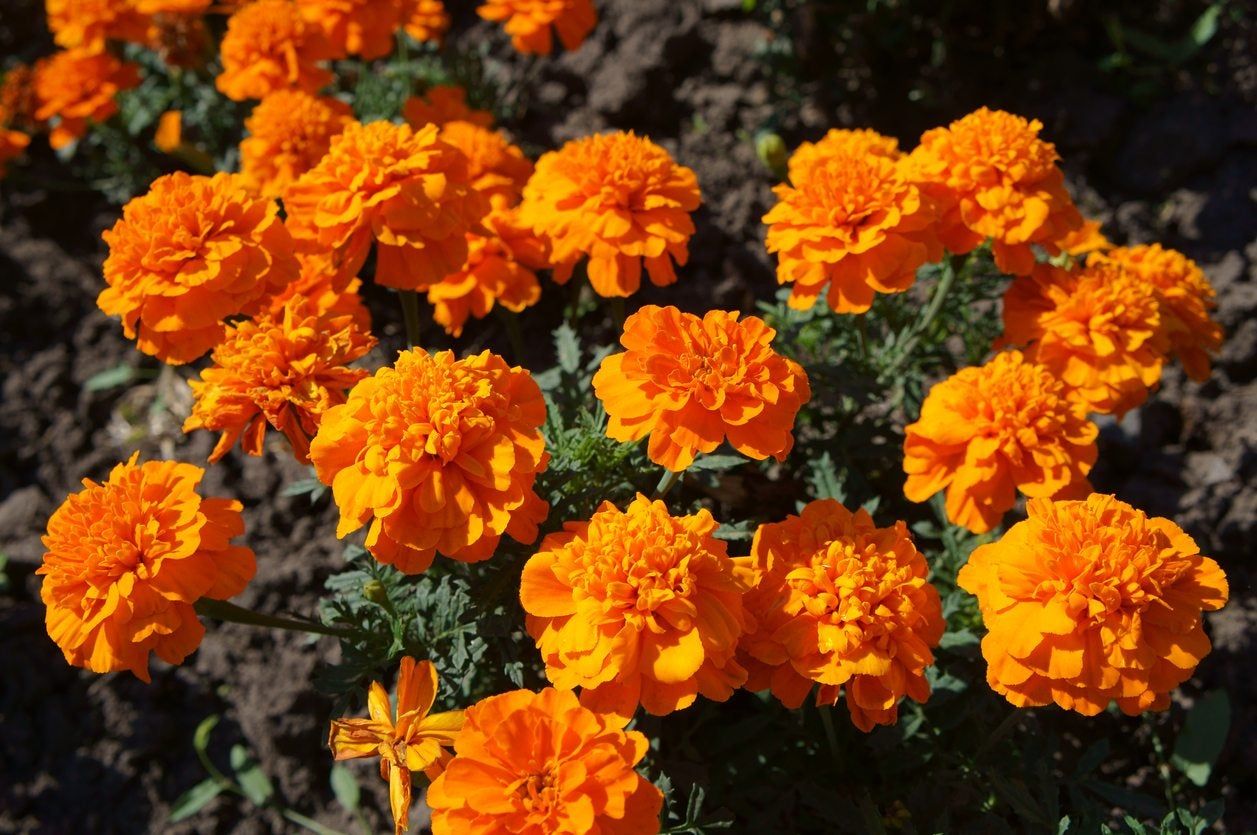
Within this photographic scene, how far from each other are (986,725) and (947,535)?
403mm

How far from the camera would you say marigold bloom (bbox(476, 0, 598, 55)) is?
9.32ft

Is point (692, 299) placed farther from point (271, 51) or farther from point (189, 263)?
point (189, 263)

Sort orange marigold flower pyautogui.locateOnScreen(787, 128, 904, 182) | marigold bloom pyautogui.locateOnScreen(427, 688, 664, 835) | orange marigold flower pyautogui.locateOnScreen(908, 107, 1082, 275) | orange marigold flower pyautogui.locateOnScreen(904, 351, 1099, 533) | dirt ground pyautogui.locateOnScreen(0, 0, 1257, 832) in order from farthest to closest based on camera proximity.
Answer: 1. dirt ground pyautogui.locateOnScreen(0, 0, 1257, 832)
2. orange marigold flower pyautogui.locateOnScreen(787, 128, 904, 182)
3. orange marigold flower pyautogui.locateOnScreen(908, 107, 1082, 275)
4. orange marigold flower pyautogui.locateOnScreen(904, 351, 1099, 533)
5. marigold bloom pyautogui.locateOnScreen(427, 688, 664, 835)

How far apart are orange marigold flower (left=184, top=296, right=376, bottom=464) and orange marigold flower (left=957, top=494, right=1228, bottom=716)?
1.14 metres

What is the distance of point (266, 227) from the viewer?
1.96 m

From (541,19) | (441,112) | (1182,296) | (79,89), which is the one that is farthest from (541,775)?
(79,89)

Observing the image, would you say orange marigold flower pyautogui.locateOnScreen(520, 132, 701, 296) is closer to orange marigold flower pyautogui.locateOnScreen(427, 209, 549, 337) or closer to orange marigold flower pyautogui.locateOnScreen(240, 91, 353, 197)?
orange marigold flower pyautogui.locateOnScreen(427, 209, 549, 337)

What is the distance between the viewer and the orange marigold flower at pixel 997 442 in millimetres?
1885

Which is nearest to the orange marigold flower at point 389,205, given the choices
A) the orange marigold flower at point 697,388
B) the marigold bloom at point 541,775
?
the orange marigold flower at point 697,388

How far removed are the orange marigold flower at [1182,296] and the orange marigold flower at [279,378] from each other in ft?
5.35

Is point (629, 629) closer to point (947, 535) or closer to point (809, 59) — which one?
point (947, 535)

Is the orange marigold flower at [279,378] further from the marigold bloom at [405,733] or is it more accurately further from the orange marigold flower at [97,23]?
the orange marigold flower at [97,23]

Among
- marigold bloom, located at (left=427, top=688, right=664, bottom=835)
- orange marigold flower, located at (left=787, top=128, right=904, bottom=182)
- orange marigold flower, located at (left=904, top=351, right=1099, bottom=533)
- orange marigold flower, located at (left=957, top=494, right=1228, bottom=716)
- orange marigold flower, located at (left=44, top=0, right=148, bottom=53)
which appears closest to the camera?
marigold bloom, located at (left=427, top=688, right=664, bottom=835)

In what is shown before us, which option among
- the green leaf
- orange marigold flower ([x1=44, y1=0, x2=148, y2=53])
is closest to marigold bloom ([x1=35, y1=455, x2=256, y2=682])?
the green leaf
